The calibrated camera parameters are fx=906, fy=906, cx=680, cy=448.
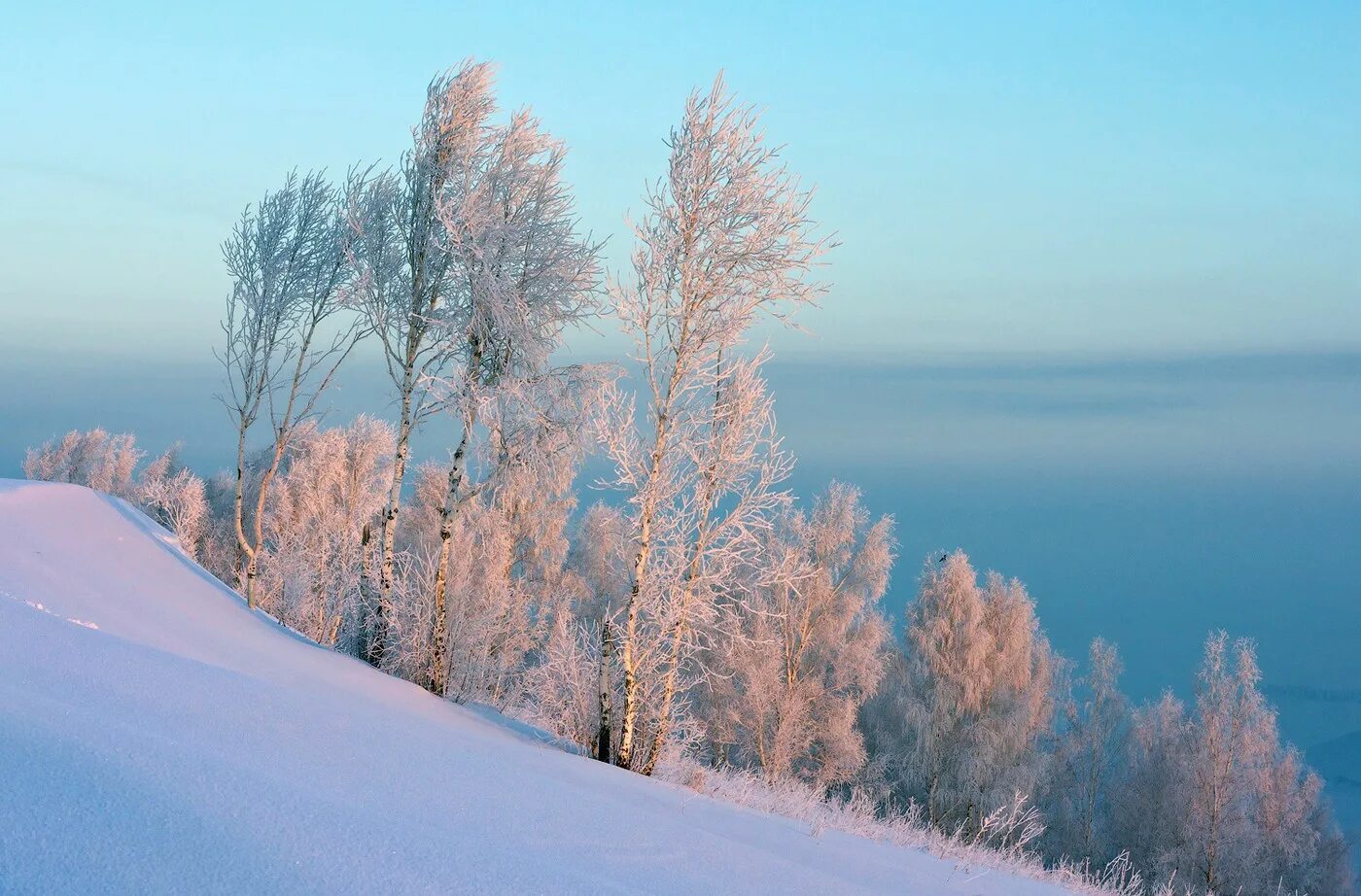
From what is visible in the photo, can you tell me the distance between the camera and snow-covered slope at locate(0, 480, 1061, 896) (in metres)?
2.78

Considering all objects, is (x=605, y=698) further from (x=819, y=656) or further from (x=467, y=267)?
(x=819, y=656)

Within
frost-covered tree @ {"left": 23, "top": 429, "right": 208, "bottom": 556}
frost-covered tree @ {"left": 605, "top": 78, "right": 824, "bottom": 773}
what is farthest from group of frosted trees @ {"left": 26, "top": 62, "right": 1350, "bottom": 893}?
frost-covered tree @ {"left": 23, "top": 429, "right": 208, "bottom": 556}

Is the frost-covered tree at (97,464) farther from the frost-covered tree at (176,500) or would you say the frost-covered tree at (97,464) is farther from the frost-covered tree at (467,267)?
the frost-covered tree at (467,267)

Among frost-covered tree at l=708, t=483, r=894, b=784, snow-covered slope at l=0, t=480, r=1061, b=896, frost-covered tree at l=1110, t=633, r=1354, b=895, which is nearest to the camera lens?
snow-covered slope at l=0, t=480, r=1061, b=896

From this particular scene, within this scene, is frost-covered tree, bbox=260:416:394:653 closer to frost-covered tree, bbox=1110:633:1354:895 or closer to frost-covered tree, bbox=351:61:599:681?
frost-covered tree, bbox=351:61:599:681

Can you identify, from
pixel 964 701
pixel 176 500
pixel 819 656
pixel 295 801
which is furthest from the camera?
pixel 176 500

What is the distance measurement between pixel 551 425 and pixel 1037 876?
26.4 feet

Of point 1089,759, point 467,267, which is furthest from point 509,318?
point 1089,759

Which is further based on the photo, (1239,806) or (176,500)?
(176,500)

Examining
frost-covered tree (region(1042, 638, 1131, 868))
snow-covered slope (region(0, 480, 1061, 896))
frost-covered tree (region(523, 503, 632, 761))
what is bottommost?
frost-covered tree (region(1042, 638, 1131, 868))

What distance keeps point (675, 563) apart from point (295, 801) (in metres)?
6.96

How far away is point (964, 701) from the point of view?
29578 mm

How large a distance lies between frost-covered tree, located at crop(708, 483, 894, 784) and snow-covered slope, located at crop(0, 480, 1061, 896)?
19.7 meters

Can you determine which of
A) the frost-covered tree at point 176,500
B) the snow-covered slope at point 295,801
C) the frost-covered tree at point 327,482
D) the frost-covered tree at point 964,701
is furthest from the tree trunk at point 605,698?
the frost-covered tree at point 964,701
